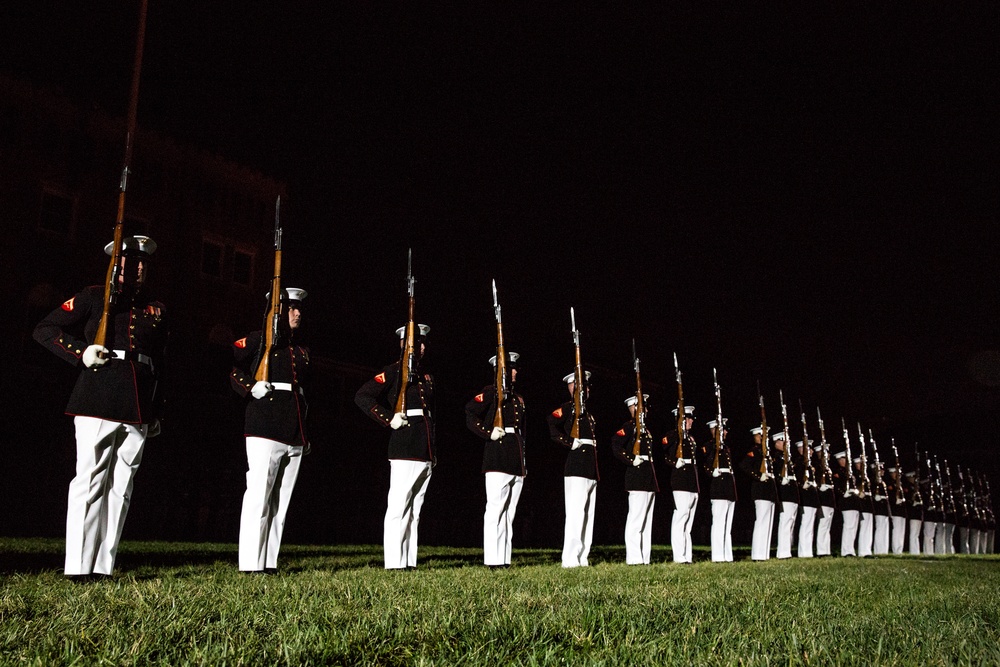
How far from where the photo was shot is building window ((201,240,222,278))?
35219 millimetres

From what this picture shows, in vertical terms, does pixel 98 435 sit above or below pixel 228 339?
below

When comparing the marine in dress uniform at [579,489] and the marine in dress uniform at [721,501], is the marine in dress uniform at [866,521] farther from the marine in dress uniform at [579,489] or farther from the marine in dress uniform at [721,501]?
the marine in dress uniform at [579,489]

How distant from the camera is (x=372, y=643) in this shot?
12.1 feet

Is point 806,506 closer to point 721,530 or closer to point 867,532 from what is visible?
point 721,530

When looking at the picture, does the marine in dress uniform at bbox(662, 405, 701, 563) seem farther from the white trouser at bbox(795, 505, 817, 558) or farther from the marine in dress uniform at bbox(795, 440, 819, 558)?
the white trouser at bbox(795, 505, 817, 558)

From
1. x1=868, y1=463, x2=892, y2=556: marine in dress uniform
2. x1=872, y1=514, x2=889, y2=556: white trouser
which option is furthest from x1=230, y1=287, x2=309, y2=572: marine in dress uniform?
x1=872, y1=514, x2=889, y2=556: white trouser

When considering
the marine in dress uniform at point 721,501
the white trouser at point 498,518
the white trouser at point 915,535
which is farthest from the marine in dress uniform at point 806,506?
the white trouser at point 915,535

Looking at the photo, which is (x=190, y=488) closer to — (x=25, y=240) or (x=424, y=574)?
(x=424, y=574)

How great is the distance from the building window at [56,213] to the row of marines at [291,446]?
80.9 feet

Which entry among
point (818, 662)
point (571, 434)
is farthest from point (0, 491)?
point (818, 662)

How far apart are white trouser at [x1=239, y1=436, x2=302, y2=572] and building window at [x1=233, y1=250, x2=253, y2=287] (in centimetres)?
2952

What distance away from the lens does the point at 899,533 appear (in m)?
25.5

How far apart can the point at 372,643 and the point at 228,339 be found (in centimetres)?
3182

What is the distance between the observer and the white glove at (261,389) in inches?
304
